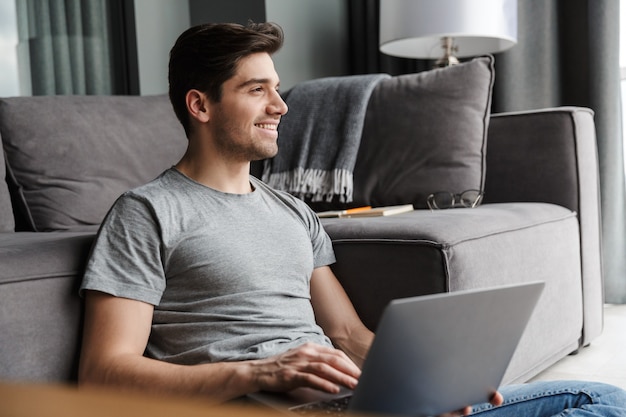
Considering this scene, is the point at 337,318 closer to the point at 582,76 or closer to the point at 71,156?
the point at 71,156

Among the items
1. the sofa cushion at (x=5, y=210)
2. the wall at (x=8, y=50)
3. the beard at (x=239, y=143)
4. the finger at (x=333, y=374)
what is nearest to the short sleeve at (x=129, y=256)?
the beard at (x=239, y=143)

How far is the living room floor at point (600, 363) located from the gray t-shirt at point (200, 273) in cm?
99

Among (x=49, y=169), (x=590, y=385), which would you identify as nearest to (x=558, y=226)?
(x=590, y=385)

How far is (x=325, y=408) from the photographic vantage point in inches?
36.3

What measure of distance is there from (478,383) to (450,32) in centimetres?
211

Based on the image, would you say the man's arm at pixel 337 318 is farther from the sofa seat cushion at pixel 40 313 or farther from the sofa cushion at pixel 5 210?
the sofa cushion at pixel 5 210

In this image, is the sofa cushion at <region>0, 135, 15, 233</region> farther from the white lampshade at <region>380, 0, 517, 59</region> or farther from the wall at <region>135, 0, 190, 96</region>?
the white lampshade at <region>380, 0, 517, 59</region>

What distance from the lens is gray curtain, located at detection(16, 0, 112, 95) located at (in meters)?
3.04

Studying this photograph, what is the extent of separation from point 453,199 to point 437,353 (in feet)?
4.58

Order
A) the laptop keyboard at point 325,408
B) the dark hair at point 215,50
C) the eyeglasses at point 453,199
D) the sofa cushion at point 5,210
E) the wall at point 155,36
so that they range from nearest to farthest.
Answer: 1. the laptop keyboard at point 325,408
2. the dark hair at point 215,50
3. the sofa cushion at point 5,210
4. the eyeglasses at point 453,199
5. the wall at point 155,36

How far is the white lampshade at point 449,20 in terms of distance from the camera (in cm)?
283

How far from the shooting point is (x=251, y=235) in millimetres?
1269

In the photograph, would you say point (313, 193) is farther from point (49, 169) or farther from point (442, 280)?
point (442, 280)

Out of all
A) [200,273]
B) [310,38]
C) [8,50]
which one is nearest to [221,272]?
[200,273]
